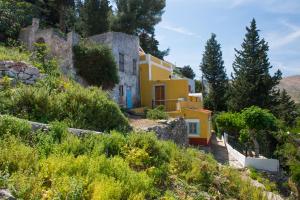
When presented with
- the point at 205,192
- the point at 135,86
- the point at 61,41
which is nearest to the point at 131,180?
the point at 205,192

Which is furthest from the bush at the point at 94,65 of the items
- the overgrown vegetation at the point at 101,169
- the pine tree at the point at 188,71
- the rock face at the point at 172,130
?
the pine tree at the point at 188,71

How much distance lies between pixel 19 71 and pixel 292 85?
7748 cm

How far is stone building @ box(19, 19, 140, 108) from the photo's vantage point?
2077cm

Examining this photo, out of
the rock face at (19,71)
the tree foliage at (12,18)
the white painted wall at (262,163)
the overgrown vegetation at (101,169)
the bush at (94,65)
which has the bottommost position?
the white painted wall at (262,163)

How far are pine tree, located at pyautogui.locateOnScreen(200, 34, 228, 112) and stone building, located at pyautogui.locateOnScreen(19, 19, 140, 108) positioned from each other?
14039 mm

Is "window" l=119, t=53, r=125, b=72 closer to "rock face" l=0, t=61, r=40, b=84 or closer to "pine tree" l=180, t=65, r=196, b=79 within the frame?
"rock face" l=0, t=61, r=40, b=84

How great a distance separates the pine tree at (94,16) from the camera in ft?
93.6

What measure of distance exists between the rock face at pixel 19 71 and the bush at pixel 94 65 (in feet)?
25.4

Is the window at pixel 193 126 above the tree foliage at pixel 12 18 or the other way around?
the other way around

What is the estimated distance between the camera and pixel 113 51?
23.1 meters

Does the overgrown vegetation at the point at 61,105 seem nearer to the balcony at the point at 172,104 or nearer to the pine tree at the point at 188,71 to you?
the balcony at the point at 172,104

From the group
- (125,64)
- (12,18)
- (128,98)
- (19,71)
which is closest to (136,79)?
(128,98)

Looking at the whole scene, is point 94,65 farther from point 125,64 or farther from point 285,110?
point 285,110

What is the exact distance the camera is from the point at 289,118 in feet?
106
